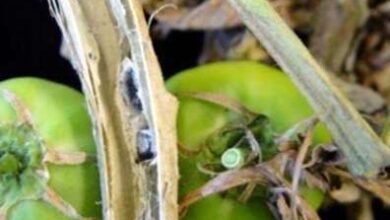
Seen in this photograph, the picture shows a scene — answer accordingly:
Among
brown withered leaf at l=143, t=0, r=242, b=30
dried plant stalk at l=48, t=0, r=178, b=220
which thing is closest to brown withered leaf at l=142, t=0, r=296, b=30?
brown withered leaf at l=143, t=0, r=242, b=30

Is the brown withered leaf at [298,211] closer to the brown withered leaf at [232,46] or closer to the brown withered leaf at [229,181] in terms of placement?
the brown withered leaf at [229,181]

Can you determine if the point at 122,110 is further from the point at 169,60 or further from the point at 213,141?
the point at 169,60

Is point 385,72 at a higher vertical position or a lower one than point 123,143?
lower

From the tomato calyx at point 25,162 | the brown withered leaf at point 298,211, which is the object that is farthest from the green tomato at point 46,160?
the brown withered leaf at point 298,211

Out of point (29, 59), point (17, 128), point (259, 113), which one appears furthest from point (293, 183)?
point (29, 59)

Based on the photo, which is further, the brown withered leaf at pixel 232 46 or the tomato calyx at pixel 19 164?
the brown withered leaf at pixel 232 46

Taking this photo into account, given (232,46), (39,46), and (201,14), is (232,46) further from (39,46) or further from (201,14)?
(39,46)

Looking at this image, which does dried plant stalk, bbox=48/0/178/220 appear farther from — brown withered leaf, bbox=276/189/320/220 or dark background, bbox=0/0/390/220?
dark background, bbox=0/0/390/220
